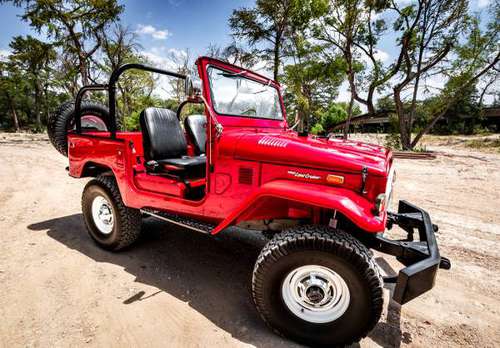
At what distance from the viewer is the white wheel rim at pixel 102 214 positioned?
3.36 m

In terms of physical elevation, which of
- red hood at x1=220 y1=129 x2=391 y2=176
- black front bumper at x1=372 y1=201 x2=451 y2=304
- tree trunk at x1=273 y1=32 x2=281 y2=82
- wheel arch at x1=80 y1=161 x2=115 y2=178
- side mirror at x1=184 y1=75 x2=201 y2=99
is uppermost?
tree trunk at x1=273 y1=32 x2=281 y2=82

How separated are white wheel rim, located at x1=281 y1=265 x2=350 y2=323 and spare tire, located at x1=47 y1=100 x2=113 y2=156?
3736 millimetres

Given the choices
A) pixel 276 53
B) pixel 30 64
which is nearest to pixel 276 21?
pixel 276 53

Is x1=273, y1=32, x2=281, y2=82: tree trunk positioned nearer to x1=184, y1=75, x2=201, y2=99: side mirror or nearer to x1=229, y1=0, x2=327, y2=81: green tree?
x1=229, y1=0, x2=327, y2=81: green tree

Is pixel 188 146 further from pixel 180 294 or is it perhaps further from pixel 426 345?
pixel 426 345

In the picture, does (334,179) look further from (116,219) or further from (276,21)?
(276,21)

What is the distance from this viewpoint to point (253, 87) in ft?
10.4

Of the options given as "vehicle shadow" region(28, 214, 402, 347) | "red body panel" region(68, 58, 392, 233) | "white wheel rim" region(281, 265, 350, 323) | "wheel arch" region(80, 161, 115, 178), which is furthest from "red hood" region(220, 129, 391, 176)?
"wheel arch" region(80, 161, 115, 178)

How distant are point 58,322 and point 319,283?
2016 millimetres

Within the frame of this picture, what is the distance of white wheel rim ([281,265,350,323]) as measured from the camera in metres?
1.92

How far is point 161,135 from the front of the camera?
3.63m

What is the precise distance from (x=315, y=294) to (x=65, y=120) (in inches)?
158

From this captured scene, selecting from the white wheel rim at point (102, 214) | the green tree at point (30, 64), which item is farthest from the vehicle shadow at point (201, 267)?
the green tree at point (30, 64)

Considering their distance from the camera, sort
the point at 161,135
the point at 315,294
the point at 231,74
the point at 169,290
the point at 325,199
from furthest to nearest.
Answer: the point at 161,135 < the point at 231,74 < the point at 169,290 < the point at 315,294 < the point at 325,199
